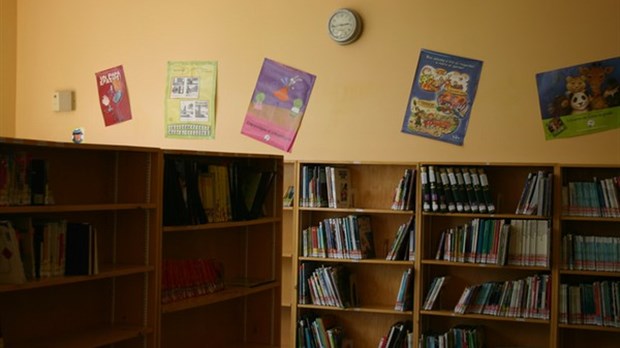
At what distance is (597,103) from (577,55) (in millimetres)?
370

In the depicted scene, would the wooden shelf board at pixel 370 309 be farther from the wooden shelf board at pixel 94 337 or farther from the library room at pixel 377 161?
the wooden shelf board at pixel 94 337

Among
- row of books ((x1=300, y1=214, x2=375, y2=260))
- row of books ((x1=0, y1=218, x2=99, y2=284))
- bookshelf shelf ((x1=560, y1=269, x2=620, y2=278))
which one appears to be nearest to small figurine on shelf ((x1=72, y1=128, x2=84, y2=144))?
row of books ((x1=300, y1=214, x2=375, y2=260))

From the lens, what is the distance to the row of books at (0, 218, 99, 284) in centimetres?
332

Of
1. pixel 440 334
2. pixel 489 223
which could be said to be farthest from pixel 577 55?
pixel 440 334

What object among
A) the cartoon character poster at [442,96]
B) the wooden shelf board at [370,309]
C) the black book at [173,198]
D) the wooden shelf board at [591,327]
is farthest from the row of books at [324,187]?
the black book at [173,198]

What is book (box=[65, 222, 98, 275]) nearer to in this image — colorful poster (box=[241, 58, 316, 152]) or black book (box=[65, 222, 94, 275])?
black book (box=[65, 222, 94, 275])

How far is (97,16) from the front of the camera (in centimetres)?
723

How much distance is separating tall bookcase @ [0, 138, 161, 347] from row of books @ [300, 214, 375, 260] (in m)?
2.24

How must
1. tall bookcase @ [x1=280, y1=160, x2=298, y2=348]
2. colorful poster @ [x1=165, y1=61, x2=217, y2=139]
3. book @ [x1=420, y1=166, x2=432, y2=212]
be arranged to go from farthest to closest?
colorful poster @ [x1=165, y1=61, x2=217, y2=139], tall bookcase @ [x1=280, y1=160, x2=298, y2=348], book @ [x1=420, y1=166, x2=432, y2=212]

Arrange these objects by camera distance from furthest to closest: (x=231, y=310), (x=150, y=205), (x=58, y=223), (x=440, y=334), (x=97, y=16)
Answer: (x=97, y=16) < (x=440, y=334) < (x=231, y=310) < (x=150, y=205) < (x=58, y=223)

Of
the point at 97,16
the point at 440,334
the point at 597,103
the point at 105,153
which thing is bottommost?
the point at 440,334

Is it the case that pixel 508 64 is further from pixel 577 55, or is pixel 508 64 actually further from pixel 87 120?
pixel 87 120

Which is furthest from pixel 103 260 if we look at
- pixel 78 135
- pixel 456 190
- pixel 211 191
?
pixel 78 135

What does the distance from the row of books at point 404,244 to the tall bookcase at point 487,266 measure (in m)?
0.09
